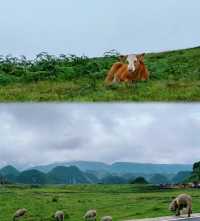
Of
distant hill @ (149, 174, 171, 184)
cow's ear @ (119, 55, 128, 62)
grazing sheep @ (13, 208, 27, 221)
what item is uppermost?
cow's ear @ (119, 55, 128, 62)

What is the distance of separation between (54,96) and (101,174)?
1.45 m

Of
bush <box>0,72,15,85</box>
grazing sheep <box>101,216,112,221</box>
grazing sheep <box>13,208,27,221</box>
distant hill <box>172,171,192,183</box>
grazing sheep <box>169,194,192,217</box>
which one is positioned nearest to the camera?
grazing sheep <box>13,208,27,221</box>

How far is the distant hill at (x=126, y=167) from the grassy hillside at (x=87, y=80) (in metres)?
1.11

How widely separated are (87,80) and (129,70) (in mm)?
730

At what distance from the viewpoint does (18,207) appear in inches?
243

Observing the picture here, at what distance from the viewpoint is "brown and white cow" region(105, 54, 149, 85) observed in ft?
25.7

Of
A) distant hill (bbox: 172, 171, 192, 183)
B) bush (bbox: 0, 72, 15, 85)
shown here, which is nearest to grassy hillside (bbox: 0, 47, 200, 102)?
bush (bbox: 0, 72, 15, 85)

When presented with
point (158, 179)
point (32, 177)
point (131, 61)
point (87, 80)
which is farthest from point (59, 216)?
point (87, 80)

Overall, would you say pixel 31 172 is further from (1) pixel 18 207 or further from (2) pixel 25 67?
(2) pixel 25 67

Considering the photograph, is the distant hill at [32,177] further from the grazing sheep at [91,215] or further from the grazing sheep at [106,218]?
the grazing sheep at [106,218]

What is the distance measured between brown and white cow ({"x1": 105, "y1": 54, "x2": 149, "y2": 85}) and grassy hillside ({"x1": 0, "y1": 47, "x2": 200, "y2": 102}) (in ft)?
0.26

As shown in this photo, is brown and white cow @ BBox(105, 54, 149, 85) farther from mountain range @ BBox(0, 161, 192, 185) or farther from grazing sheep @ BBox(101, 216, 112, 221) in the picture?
grazing sheep @ BBox(101, 216, 112, 221)

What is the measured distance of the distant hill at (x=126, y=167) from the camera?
624 centimetres

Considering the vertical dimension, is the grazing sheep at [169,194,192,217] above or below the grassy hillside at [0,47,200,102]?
below
